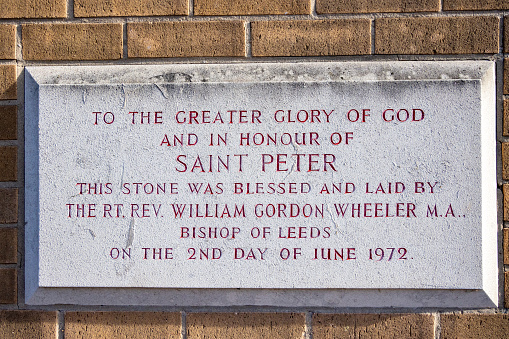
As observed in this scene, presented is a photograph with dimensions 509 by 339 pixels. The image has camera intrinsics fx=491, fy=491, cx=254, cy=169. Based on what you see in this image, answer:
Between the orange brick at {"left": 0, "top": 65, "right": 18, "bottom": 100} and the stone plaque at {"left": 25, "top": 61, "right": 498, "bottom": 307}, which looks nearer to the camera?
the stone plaque at {"left": 25, "top": 61, "right": 498, "bottom": 307}

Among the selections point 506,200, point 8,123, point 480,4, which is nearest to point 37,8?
point 8,123

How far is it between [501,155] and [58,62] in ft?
5.23

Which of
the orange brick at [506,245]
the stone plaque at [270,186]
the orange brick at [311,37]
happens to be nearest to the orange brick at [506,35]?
the stone plaque at [270,186]

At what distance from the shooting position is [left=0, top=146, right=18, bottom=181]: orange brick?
5.74 ft

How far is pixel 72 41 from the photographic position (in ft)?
5.80

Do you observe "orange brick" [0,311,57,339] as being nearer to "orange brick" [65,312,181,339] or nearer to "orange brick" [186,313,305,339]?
"orange brick" [65,312,181,339]

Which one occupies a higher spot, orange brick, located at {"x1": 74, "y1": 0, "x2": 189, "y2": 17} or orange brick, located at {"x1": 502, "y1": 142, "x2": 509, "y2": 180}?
orange brick, located at {"x1": 74, "y1": 0, "x2": 189, "y2": 17}

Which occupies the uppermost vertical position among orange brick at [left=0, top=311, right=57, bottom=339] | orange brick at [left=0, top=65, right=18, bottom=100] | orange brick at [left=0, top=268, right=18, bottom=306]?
orange brick at [left=0, top=65, right=18, bottom=100]

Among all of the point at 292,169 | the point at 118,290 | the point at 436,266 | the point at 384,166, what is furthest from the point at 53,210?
the point at 436,266

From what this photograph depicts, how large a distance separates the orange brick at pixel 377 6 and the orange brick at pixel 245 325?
3.53 ft

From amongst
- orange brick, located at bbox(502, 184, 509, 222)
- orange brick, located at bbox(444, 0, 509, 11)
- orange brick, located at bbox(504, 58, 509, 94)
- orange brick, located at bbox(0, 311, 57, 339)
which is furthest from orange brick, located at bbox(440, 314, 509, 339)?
orange brick, located at bbox(0, 311, 57, 339)

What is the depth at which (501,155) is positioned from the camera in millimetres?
1686

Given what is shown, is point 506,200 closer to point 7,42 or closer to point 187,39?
point 187,39

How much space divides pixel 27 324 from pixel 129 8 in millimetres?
1181
